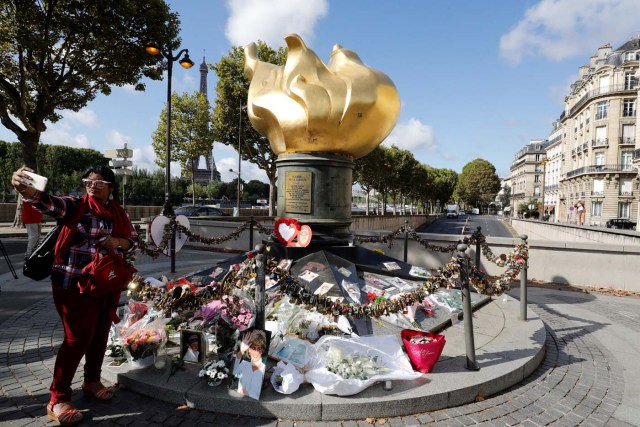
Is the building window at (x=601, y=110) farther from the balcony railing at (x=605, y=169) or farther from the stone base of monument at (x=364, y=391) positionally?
the stone base of monument at (x=364, y=391)

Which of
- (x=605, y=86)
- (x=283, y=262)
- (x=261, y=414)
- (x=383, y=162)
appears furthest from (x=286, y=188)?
(x=605, y=86)

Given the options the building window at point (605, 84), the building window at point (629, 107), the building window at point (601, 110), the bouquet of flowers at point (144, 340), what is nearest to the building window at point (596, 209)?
the building window at point (601, 110)

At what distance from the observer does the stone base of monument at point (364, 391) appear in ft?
10.7

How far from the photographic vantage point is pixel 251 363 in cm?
346

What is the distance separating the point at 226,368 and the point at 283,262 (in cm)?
265

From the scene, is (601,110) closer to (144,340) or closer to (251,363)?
(251,363)

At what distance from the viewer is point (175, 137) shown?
31.2m

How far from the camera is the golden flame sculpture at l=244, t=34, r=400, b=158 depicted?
253 inches

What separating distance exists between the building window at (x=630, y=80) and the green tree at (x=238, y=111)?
5005cm

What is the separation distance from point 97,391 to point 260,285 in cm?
179

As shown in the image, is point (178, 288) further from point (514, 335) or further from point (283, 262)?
point (514, 335)

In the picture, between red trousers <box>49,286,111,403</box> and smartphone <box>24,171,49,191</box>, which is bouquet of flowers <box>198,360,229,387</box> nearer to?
red trousers <box>49,286,111,403</box>

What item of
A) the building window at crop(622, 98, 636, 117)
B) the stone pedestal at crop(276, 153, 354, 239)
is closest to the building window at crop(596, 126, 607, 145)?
the building window at crop(622, 98, 636, 117)

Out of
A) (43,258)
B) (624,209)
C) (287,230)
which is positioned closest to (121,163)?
(287,230)
